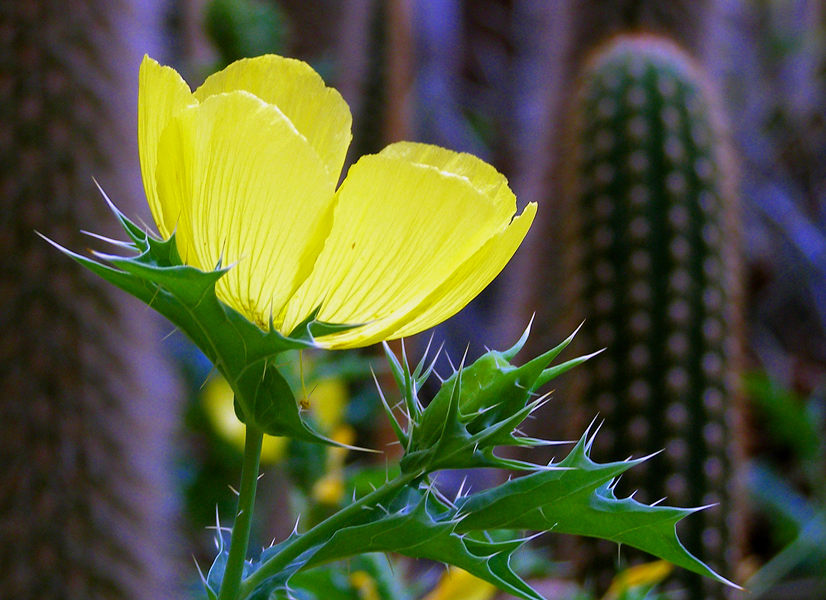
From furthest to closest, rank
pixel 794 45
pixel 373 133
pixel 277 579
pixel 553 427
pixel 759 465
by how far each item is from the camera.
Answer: pixel 794 45 < pixel 759 465 < pixel 373 133 < pixel 553 427 < pixel 277 579

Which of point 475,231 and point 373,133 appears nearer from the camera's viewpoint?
point 475,231

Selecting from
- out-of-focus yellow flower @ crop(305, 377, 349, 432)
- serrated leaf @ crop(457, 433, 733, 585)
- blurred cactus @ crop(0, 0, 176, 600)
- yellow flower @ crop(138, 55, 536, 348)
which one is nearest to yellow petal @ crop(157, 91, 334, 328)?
yellow flower @ crop(138, 55, 536, 348)

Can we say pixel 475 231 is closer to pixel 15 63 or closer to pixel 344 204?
pixel 344 204

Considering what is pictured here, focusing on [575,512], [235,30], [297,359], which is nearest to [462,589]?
[297,359]

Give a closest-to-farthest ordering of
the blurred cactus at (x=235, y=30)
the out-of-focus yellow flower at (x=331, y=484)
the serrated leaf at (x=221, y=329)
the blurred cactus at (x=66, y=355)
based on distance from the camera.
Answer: the serrated leaf at (x=221, y=329) < the out-of-focus yellow flower at (x=331, y=484) < the blurred cactus at (x=66, y=355) < the blurred cactus at (x=235, y=30)

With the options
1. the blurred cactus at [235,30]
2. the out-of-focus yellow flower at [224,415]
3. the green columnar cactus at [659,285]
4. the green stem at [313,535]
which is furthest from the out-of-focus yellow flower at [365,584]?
the blurred cactus at [235,30]

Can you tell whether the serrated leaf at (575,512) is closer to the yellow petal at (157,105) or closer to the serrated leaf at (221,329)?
the serrated leaf at (221,329)

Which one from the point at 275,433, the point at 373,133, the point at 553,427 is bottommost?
the point at 553,427

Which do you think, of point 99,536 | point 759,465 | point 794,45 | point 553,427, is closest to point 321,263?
point 99,536
